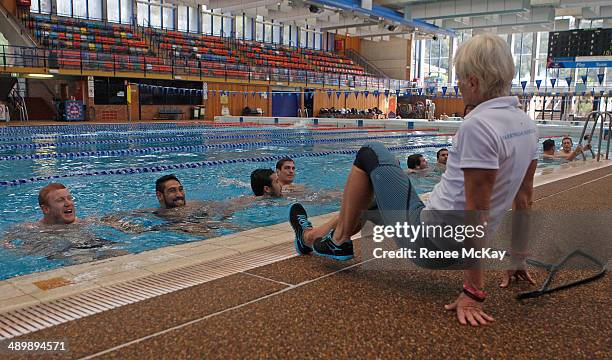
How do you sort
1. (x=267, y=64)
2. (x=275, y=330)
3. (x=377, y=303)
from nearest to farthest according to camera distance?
(x=275, y=330) → (x=377, y=303) → (x=267, y=64)

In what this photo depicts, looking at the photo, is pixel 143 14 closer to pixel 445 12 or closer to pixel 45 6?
pixel 45 6

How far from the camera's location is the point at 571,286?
2350mm

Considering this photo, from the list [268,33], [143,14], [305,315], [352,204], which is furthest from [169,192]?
[268,33]

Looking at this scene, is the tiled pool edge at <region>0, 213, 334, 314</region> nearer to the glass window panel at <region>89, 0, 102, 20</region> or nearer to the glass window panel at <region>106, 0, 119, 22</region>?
the glass window panel at <region>89, 0, 102, 20</region>

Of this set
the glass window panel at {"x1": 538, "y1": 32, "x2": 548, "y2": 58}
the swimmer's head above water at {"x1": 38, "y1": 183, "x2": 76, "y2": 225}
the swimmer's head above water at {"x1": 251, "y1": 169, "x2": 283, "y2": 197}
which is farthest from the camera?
the glass window panel at {"x1": 538, "y1": 32, "x2": 548, "y2": 58}

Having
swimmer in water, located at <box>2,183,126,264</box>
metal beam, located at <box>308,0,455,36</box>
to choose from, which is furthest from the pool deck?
metal beam, located at <box>308,0,455,36</box>

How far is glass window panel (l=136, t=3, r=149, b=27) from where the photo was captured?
90.2ft

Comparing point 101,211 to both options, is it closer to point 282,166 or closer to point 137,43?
point 282,166

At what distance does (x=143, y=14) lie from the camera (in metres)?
27.7

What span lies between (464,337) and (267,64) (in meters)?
28.2

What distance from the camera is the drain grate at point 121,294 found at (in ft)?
6.30

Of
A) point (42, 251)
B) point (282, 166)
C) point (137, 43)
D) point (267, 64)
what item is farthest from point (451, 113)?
point (42, 251)

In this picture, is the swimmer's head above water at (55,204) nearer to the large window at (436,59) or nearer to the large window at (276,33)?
the large window at (276,33)

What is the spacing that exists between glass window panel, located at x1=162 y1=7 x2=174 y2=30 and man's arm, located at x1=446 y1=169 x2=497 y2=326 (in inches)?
1160
